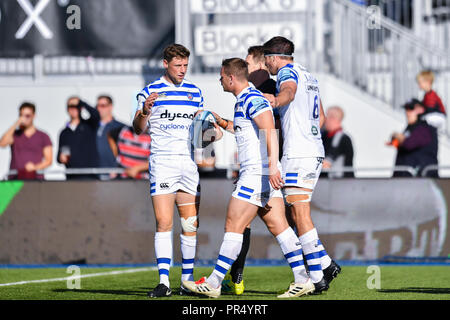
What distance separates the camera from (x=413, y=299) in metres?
9.05

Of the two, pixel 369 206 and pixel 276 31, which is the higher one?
pixel 276 31

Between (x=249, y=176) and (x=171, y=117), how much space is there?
3.20 feet

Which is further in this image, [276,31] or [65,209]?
[276,31]

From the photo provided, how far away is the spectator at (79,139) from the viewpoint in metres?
15.2

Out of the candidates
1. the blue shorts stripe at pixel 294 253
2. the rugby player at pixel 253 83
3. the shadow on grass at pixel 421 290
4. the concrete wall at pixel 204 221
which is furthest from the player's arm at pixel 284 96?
the concrete wall at pixel 204 221

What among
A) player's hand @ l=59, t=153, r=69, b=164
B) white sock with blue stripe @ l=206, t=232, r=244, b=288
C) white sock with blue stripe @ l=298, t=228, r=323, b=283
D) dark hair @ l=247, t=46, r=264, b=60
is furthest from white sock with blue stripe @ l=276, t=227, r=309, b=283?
player's hand @ l=59, t=153, r=69, b=164

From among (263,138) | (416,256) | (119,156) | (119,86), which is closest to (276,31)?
(119,86)

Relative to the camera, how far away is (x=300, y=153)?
31.3 feet

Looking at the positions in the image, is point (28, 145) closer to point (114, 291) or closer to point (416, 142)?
point (416, 142)

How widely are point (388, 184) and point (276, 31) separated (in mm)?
5214

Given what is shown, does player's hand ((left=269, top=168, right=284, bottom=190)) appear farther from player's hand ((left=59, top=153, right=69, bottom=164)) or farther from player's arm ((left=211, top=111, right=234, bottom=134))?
player's hand ((left=59, top=153, right=69, bottom=164))

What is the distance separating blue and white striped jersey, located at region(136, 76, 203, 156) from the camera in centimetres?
955

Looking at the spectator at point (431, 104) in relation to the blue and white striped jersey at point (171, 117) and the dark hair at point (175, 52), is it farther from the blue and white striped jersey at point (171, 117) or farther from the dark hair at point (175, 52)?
the dark hair at point (175, 52)

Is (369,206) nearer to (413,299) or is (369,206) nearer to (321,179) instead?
(321,179)
